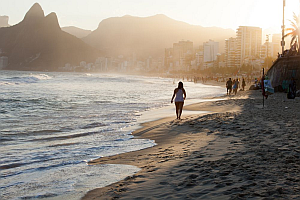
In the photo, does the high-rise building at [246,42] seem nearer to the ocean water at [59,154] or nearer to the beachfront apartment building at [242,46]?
the beachfront apartment building at [242,46]

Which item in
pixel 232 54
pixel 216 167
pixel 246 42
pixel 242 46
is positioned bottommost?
pixel 216 167

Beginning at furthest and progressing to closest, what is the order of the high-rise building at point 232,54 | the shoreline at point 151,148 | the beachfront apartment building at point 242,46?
the beachfront apartment building at point 242,46, the high-rise building at point 232,54, the shoreline at point 151,148

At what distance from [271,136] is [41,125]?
7.45 meters

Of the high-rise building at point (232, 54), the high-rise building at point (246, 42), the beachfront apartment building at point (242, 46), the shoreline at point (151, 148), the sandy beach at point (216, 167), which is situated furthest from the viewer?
the high-rise building at point (246, 42)

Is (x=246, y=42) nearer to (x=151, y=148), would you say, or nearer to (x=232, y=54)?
(x=232, y=54)

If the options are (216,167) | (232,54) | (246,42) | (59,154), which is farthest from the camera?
(246,42)

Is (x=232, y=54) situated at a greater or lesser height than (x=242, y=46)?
lesser

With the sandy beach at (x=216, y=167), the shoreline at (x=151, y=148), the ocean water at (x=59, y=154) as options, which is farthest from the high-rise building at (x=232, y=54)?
the sandy beach at (x=216, y=167)

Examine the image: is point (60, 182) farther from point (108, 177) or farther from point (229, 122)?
point (229, 122)

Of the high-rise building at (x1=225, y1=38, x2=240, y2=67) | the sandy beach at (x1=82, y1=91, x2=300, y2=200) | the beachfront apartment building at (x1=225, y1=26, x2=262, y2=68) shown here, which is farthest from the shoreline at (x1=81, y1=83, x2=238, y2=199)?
the beachfront apartment building at (x1=225, y1=26, x2=262, y2=68)

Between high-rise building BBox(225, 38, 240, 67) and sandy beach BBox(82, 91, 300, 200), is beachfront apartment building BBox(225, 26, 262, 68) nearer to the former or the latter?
high-rise building BBox(225, 38, 240, 67)

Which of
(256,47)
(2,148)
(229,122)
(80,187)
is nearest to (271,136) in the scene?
(229,122)

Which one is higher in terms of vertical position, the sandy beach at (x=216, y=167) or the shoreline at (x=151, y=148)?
the sandy beach at (x=216, y=167)

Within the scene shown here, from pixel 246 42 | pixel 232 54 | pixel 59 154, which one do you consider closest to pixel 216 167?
pixel 59 154
